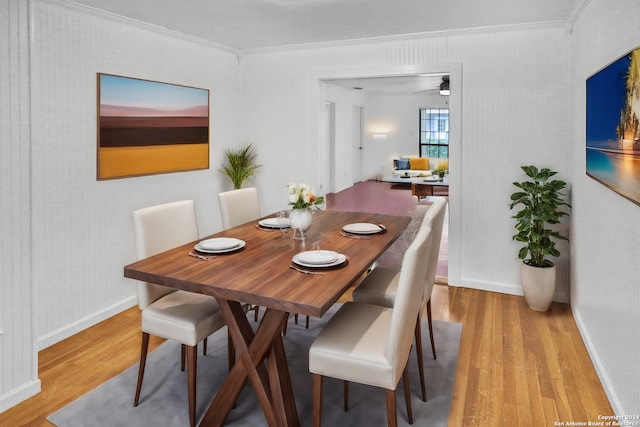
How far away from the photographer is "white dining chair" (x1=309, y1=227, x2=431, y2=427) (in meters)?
1.81

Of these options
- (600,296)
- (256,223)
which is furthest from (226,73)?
(600,296)

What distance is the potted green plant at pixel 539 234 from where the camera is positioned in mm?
3543

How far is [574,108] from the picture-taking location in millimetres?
3521

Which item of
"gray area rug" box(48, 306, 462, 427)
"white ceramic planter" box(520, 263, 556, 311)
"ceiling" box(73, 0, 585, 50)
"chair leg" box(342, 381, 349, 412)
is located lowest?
"gray area rug" box(48, 306, 462, 427)

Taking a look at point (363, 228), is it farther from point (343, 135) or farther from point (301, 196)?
point (343, 135)

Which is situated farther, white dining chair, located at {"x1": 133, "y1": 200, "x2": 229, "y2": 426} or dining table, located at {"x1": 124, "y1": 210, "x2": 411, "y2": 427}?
white dining chair, located at {"x1": 133, "y1": 200, "x2": 229, "y2": 426}

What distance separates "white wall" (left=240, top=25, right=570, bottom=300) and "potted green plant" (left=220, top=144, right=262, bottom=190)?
0.99 meters

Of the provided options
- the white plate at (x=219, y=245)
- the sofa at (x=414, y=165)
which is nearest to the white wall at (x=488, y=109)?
the white plate at (x=219, y=245)

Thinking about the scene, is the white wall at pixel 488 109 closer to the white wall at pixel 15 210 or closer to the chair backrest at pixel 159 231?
the chair backrest at pixel 159 231

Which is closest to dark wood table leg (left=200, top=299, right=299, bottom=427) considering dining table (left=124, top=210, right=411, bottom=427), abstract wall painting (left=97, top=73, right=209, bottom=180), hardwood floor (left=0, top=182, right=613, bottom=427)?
dining table (left=124, top=210, right=411, bottom=427)

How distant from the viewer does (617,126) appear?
2062mm

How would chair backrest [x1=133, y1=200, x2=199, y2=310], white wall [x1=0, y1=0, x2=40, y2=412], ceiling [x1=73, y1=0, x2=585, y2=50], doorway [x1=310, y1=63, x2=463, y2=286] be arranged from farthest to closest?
1. doorway [x1=310, y1=63, x2=463, y2=286]
2. ceiling [x1=73, y1=0, x2=585, y2=50]
3. chair backrest [x1=133, y1=200, x2=199, y2=310]
4. white wall [x1=0, y1=0, x2=40, y2=412]

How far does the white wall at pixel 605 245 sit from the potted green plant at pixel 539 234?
160 mm

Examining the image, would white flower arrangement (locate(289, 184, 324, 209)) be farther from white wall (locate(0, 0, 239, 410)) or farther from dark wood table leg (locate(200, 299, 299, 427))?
white wall (locate(0, 0, 239, 410))
